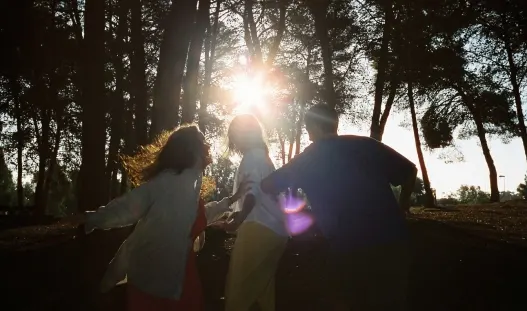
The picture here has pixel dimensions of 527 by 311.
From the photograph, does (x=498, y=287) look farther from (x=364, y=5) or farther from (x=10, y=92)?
(x=10, y=92)

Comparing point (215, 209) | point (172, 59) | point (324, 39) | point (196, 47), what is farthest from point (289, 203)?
point (324, 39)

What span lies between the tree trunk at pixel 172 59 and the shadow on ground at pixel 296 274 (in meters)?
2.34

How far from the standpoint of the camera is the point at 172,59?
8781 mm

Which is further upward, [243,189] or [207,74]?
[207,74]

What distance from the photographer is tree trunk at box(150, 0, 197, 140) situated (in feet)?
28.8

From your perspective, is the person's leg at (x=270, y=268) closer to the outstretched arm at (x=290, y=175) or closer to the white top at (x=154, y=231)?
the outstretched arm at (x=290, y=175)

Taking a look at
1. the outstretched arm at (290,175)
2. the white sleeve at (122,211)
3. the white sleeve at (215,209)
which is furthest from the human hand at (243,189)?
the white sleeve at (122,211)

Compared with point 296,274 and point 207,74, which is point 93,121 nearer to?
point 296,274

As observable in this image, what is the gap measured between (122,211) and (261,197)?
1.43 meters

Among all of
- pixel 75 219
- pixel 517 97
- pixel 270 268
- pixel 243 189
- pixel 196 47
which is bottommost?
pixel 270 268

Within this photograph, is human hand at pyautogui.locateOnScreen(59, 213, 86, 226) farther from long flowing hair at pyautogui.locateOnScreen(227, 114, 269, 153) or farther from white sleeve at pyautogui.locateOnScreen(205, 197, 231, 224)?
long flowing hair at pyautogui.locateOnScreen(227, 114, 269, 153)

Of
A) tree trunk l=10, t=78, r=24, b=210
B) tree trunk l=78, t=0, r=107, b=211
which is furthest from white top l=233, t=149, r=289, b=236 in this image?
tree trunk l=10, t=78, r=24, b=210

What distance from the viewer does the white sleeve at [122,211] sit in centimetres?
377

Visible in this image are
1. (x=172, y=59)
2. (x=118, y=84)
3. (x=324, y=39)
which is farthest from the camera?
(x=118, y=84)
